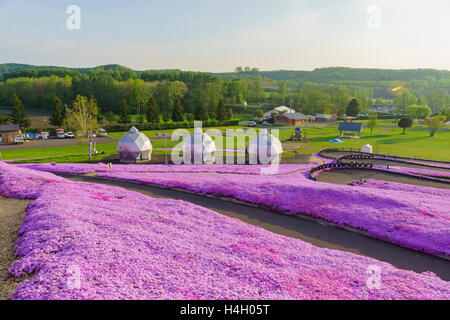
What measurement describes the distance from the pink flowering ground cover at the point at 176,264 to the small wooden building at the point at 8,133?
75.6 meters

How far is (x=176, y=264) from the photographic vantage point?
12.4m

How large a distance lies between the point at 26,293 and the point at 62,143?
7812 centimetres

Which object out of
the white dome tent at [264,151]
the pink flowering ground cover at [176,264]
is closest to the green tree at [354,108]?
the white dome tent at [264,151]

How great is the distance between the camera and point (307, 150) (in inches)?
2689

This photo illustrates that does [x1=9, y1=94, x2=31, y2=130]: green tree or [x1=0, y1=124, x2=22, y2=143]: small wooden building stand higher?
[x1=9, y1=94, x2=31, y2=130]: green tree

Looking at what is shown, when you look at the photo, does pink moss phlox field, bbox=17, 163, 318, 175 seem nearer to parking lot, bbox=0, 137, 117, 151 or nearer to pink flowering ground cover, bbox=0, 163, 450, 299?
pink flowering ground cover, bbox=0, 163, 450, 299

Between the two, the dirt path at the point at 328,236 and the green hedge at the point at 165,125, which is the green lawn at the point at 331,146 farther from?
the dirt path at the point at 328,236

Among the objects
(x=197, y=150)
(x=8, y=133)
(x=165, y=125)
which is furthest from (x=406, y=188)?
(x=8, y=133)

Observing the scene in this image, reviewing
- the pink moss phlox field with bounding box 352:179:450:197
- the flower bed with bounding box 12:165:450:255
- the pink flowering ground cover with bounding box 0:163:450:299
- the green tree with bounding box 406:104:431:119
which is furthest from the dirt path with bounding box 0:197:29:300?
the green tree with bounding box 406:104:431:119

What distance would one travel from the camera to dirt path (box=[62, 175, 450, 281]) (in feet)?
53.3

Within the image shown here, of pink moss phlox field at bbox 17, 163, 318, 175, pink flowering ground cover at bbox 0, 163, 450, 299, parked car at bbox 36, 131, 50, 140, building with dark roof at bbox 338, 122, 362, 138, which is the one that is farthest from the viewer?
building with dark roof at bbox 338, 122, 362, 138

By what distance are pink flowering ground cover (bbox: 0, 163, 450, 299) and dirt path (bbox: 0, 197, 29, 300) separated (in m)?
0.41
